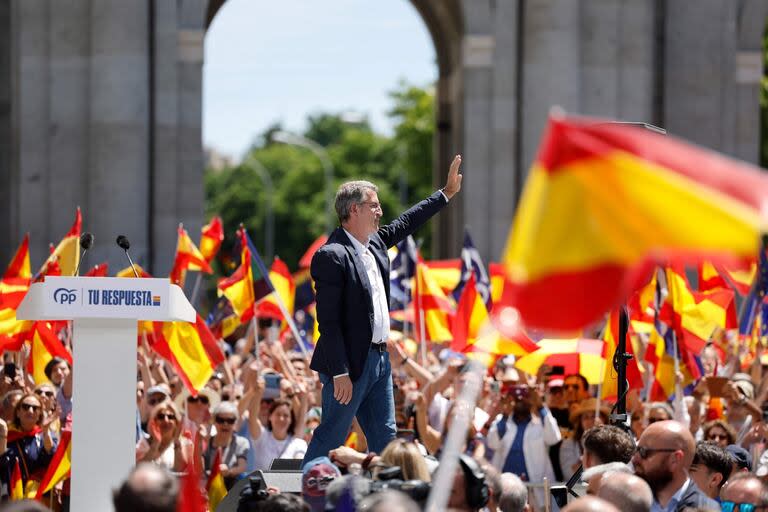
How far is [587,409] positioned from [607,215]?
802 centimetres

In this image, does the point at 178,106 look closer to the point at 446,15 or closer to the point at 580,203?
the point at 446,15

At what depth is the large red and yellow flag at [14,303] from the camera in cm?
1462

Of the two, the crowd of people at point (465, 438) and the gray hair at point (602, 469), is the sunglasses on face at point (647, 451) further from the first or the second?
the gray hair at point (602, 469)

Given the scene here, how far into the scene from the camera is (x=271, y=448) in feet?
42.3

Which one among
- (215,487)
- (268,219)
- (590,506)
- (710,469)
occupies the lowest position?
(268,219)

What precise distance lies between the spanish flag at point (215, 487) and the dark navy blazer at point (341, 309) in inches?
113

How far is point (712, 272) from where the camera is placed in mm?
18125

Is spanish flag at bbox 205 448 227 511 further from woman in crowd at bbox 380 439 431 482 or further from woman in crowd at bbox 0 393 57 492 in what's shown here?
woman in crowd at bbox 380 439 431 482

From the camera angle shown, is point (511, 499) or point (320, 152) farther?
point (320, 152)

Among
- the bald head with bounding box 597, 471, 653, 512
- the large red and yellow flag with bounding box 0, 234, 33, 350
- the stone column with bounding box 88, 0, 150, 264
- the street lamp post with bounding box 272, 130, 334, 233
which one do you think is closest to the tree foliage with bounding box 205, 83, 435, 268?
the street lamp post with bounding box 272, 130, 334, 233

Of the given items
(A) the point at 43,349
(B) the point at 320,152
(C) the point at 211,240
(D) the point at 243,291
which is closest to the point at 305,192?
(B) the point at 320,152

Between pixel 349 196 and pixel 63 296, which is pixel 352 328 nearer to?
pixel 349 196

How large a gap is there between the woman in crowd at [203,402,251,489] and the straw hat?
9.19ft

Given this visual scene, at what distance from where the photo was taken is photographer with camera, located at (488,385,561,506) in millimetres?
12828
